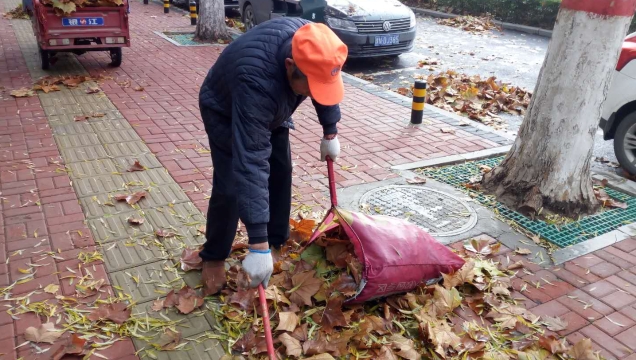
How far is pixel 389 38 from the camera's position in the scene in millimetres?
9383

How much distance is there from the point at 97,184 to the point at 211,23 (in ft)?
23.8

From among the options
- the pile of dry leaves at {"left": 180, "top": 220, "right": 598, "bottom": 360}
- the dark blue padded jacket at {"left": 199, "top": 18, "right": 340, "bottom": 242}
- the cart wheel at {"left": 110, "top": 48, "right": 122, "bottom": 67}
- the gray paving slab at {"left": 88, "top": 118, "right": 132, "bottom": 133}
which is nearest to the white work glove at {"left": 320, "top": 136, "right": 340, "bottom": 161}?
the pile of dry leaves at {"left": 180, "top": 220, "right": 598, "bottom": 360}

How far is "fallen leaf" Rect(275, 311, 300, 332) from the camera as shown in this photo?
9.71 ft

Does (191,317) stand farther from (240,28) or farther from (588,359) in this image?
(240,28)

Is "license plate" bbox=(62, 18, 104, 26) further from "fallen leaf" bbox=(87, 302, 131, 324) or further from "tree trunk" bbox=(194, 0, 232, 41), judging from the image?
"fallen leaf" bbox=(87, 302, 131, 324)

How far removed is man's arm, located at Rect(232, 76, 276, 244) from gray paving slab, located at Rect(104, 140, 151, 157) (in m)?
3.21

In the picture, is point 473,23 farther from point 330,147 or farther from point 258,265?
point 258,265

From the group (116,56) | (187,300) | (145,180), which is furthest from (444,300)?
(116,56)

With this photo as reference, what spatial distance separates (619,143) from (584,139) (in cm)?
136

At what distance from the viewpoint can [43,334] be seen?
9.64 ft

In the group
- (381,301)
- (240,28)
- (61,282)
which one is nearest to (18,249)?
(61,282)

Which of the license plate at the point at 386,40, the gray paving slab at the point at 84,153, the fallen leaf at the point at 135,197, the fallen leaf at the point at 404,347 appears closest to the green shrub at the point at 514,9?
the license plate at the point at 386,40

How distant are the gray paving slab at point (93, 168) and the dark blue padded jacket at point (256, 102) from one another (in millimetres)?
2627

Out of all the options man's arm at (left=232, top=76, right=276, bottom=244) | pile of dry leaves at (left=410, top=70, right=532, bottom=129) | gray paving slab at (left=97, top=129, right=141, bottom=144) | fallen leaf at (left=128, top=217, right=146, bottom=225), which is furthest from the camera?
pile of dry leaves at (left=410, top=70, right=532, bottom=129)
